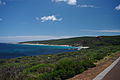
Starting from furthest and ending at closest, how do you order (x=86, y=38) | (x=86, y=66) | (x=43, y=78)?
(x=86, y=38) < (x=86, y=66) < (x=43, y=78)

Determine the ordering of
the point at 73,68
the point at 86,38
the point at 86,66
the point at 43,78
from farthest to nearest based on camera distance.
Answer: the point at 86,38, the point at 86,66, the point at 73,68, the point at 43,78

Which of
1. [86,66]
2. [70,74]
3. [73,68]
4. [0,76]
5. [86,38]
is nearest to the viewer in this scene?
[0,76]

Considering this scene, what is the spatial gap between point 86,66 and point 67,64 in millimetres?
2291

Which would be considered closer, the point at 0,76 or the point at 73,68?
the point at 0,76

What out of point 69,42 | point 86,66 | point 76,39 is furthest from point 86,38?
point 86,66

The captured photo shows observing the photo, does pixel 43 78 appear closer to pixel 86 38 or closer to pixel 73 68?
pixel 73 68

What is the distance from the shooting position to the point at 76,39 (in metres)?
183

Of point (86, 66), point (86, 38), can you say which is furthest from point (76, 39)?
point (86, 66)

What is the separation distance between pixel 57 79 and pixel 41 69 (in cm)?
400

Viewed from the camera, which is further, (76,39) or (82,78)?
(76,39)

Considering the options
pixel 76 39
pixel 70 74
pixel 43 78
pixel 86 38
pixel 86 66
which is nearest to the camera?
pixel 43 78

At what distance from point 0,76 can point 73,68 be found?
4.46 meters

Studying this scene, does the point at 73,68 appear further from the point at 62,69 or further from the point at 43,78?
the point at 43,78

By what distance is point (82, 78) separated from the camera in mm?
9141
